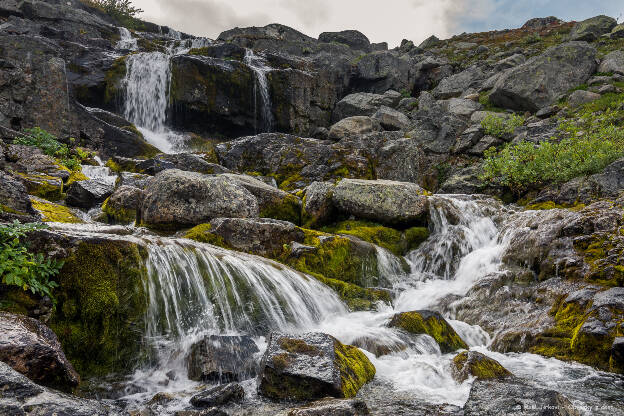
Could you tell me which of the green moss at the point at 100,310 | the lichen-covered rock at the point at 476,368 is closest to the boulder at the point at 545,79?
the lichen-covered rock at the point at 476,368

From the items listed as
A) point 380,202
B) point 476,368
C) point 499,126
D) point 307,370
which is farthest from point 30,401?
point 499,126

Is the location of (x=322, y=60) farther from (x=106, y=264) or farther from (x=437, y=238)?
(x=106, y=264)

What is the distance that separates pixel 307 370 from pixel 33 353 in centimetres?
297

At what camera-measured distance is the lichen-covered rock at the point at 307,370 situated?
485 cm

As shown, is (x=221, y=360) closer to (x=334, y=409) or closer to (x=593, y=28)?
(x=334, y=409)

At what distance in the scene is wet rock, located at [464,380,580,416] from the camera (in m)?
4.11

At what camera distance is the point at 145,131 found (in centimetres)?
2512

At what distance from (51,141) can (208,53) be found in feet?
64.9

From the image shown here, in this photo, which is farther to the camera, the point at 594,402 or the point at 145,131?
the point at 145,131

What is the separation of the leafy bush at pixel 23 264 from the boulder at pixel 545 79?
97.3ft

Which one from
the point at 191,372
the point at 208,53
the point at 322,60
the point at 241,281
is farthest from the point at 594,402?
the point at 322,60

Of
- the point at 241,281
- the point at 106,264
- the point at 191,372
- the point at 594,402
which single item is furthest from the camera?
the point at 241,281

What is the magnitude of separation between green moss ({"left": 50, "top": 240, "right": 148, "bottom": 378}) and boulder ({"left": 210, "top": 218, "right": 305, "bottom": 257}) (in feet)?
10.8

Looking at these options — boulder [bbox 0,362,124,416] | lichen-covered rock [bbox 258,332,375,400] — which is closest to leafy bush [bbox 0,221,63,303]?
boulder [bbox 0,362,124,416]
